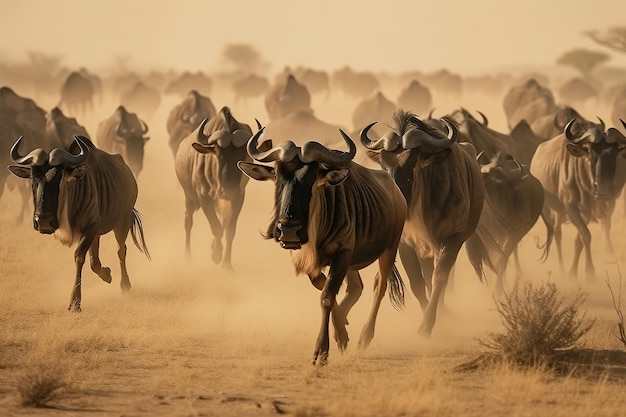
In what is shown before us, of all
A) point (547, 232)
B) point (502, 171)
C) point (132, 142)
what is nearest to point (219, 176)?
point (502, 171)

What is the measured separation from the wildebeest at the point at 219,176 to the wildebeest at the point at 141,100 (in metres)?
Answer: 39.3

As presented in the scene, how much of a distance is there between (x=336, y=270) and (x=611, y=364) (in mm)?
2362

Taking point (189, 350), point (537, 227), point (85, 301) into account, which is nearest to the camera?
point (189, 350)

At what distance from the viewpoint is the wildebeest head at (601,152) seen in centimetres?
1527

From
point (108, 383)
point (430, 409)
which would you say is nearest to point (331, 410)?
point (430, 409)

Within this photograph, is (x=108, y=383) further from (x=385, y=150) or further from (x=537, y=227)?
(x=537, y=227)

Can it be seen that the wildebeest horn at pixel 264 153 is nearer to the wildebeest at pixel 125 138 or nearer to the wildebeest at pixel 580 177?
the wildebeest at pixel 580 177

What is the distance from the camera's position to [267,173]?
345 inches

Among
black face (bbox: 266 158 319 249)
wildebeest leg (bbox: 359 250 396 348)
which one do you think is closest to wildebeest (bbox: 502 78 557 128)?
wildebeest leg (bbox: 359 250 396 348)

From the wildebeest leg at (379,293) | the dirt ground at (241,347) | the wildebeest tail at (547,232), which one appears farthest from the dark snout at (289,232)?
the wildebeest tail at (547,232)

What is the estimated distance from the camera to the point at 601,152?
1536 cm

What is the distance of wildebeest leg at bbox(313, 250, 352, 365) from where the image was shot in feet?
28.4

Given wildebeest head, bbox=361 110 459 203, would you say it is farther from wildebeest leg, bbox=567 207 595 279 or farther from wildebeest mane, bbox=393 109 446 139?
wildebeest leg, bbox=567 207 595 279

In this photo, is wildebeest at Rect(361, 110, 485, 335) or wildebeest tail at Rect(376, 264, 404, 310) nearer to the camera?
wildebeest tail at Rect(376, 264, 404, 310)
